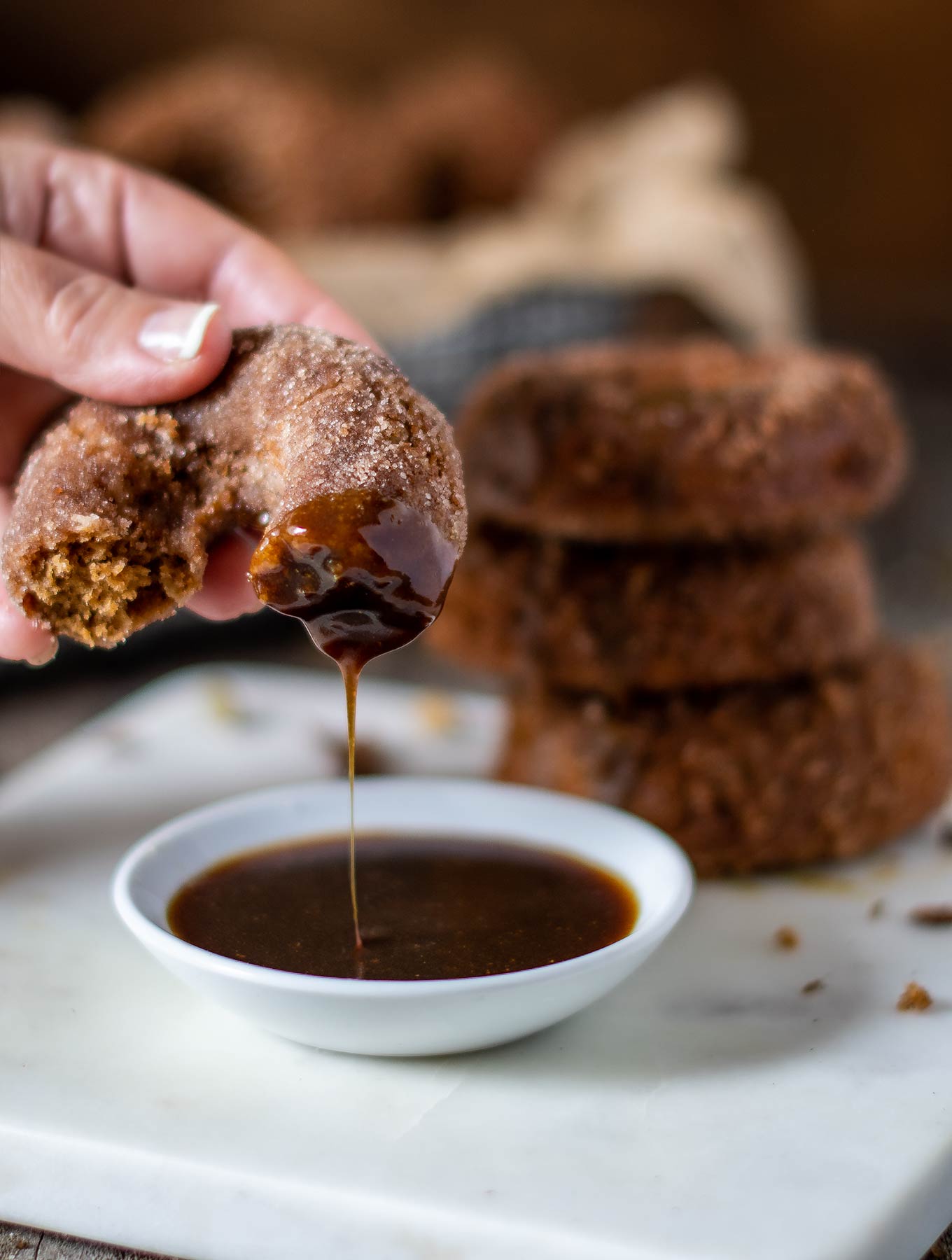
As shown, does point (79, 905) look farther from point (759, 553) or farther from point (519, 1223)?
point (759, 553)

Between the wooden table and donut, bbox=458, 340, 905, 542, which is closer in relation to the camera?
the wooden table

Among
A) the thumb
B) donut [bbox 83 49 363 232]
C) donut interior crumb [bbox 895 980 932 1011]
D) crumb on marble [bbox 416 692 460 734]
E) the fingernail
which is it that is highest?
the fingernail

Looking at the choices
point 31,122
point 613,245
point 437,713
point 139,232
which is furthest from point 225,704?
point 31,122

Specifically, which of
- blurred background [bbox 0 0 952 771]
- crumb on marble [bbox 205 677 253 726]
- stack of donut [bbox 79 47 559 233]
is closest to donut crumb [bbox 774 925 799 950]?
crumb on marble [bbox 205 677 253 726]

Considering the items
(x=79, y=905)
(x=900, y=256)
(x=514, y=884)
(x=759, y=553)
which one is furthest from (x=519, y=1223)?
(x=900, y=256)

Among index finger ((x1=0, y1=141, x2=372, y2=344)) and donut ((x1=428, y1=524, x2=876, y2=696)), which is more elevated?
index finger ((x1=0, y1=141, x2=372, y2=344))

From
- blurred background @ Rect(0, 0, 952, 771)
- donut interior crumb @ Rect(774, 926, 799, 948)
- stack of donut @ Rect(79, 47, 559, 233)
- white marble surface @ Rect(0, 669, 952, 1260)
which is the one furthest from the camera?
stack of donut @ Rect(79, 47, 559, 233)

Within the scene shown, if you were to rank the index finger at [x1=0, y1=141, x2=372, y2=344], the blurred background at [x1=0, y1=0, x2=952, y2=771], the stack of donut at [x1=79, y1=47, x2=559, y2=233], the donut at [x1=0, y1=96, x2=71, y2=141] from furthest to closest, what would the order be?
the stack of donut at [x1=79, y1=47, x2=559, y2=233] → the donut at [x1=0, y1=96, x2=71, y2=141] → the blurred background at [x1=0, y1=0, x2=952, y2=771] → the index finger at [x1=0, y1=141, x2=372, y2=344]

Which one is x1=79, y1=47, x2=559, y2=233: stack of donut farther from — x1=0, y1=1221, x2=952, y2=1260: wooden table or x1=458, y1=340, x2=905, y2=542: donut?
x1=0, y1=1221, x2=952, y2=1260: wooden table
